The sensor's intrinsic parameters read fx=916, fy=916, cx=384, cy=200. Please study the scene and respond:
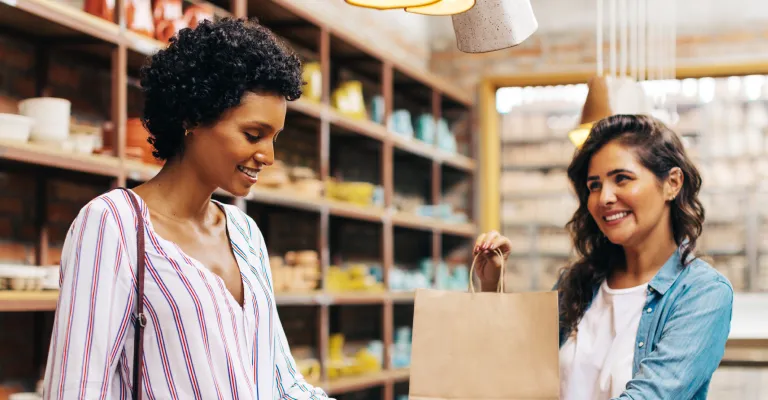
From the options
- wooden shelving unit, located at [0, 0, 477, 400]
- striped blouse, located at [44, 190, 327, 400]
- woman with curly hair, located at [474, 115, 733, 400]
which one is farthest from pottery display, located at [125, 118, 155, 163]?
striped blouse, located at [44, 190, 327, 400]

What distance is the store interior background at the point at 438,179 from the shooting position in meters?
3.16

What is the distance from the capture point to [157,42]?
10.7 ft

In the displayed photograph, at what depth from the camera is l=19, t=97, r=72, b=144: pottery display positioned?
2.77 m

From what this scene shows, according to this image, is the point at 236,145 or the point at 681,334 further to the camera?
the point at 681,334

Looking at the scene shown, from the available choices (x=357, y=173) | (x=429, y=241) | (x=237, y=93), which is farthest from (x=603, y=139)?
(x=429, y=241)

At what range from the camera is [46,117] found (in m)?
2.79

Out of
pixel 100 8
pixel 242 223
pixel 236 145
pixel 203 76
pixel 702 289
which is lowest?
pixel 702 289

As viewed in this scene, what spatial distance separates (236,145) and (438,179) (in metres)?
5.00

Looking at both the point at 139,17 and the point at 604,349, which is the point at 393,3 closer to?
the point at 604,349

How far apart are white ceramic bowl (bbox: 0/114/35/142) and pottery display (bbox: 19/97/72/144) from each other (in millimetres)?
57

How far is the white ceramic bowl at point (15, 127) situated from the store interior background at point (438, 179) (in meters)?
0.33

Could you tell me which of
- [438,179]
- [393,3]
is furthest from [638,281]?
[438,179]

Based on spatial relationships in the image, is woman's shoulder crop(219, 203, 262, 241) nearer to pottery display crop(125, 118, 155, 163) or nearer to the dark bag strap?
the dark bag strap

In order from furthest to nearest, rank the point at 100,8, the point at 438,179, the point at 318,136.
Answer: the point at 438,179 → the point at 318,136 → the point at 100,8
